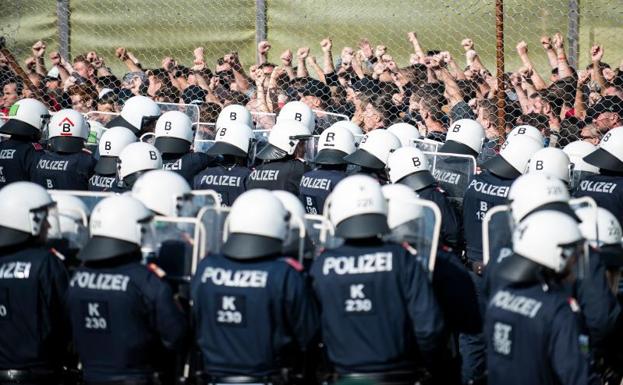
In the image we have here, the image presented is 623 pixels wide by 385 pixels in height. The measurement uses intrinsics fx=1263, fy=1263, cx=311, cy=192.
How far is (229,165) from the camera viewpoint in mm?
11922

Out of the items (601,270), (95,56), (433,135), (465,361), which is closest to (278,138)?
(433,135)

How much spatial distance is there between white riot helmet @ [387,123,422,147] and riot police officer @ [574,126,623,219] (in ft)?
6.95

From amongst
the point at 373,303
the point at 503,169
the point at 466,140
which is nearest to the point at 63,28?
the point at 466,140

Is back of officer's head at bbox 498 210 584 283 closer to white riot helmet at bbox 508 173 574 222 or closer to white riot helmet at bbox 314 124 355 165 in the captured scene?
white riot helmet at bbox 508 173 574 222

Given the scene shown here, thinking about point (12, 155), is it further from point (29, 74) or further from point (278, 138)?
point (29, 74)

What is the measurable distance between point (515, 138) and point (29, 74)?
8.47 m

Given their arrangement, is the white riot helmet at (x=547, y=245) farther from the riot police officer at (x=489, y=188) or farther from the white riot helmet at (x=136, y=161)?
the white riot helmet at (x=136, y=161)

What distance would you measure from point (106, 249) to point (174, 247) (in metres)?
0.60

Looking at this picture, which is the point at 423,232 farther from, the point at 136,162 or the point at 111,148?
the point at 111,148

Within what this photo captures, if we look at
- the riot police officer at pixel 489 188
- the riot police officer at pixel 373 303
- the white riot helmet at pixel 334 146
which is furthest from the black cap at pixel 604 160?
the riot police officer at pixel 373 303

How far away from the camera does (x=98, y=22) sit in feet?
57.1

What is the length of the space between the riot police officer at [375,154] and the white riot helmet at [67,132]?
9.92 ft

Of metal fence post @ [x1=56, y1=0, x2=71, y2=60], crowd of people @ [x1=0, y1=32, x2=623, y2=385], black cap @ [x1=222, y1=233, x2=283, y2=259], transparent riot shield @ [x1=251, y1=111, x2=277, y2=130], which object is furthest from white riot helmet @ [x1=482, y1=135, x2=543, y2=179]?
metal fence post @ [x1=56, y1=0, x2=71, y2=60]

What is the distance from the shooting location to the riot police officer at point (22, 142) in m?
12.7
